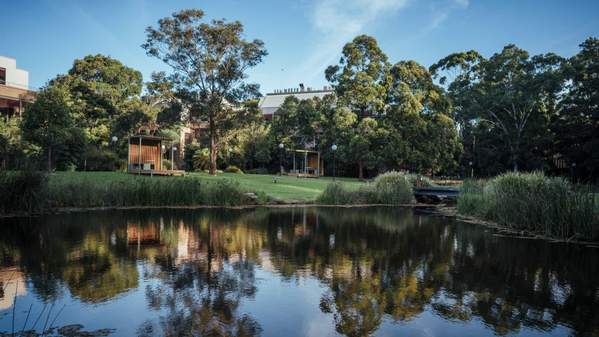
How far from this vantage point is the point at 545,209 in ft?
31.3

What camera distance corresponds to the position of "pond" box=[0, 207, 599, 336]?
12.8 ft

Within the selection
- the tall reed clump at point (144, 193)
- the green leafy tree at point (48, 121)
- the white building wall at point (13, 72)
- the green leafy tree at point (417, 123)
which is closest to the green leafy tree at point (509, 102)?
the green leafy tree at point (417, 123)

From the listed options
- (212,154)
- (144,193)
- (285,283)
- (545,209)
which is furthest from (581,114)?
(285,283)

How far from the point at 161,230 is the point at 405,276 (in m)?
A: 5.27

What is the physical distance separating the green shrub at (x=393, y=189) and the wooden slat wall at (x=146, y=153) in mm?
11205

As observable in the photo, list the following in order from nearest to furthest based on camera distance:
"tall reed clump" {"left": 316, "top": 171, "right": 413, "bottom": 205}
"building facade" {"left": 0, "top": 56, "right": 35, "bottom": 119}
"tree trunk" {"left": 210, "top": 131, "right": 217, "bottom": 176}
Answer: "tall reed clump" {"left": 316, "top": 171, "right": 413, "bottom": 205}
"tree trunk" {"left": 210, "top": 131, "right": 217, "bottom": 176}
"building facade" {"left": 0, "top": 56, "right": 35, "bottom": 119}

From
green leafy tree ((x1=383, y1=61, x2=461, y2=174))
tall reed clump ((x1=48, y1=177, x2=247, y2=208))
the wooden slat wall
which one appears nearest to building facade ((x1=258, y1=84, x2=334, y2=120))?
green leafy tree ((x1=383, y1=61, x2=461, y2=174))

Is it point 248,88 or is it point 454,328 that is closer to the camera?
point 454,328

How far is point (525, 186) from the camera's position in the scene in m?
12.4

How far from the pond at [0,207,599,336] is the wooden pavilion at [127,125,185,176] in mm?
11658

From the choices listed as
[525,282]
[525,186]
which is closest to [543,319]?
[525,282]

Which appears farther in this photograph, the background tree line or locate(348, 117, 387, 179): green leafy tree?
locate(348, 117, 387, 179): green leafy tree

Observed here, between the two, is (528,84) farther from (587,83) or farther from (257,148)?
(257,148)

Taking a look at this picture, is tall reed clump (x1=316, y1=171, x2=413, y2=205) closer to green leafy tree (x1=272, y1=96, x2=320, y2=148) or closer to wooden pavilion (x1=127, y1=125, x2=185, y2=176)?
wooden pavilion (x1=127, y1=125, x2=185, y2=176)
